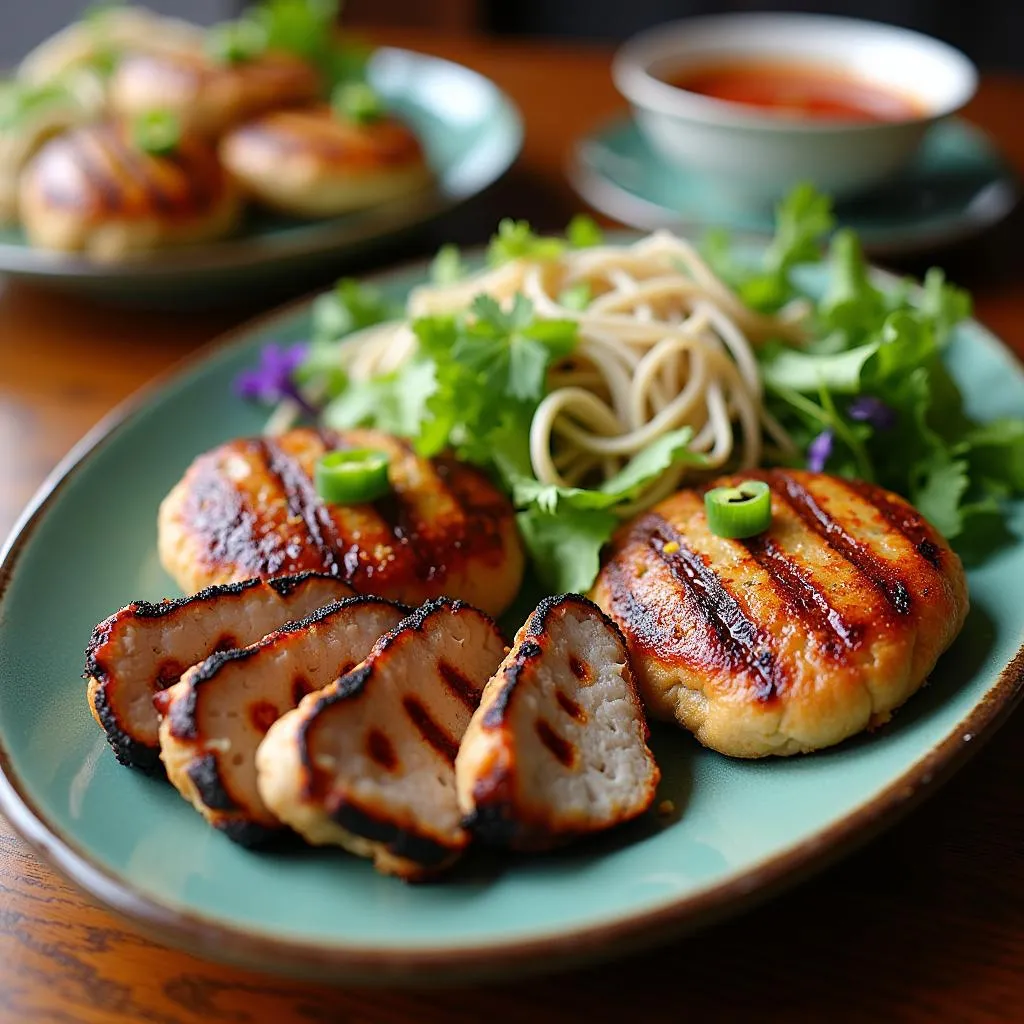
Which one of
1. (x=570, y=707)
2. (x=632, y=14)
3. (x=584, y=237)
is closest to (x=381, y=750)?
(x=570, y=707)

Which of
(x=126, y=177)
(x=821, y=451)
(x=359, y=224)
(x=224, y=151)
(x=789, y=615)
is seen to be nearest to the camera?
(x=789, y=615)

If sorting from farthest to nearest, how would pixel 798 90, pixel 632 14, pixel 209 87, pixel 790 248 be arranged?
1. pixel 632 14
2. pixel 209 87
3. pixel 798 90
4. pixel 790 248

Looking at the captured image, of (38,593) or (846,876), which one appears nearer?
(846,876)

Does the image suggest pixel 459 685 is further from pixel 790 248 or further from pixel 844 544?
pixel 790 248

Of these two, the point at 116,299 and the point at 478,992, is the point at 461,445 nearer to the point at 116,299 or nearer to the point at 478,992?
the point at 478,992

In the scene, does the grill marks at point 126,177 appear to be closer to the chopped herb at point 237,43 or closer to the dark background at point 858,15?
the chopped herb at point 237,43

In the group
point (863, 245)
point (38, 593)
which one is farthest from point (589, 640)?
point (863, 245)
